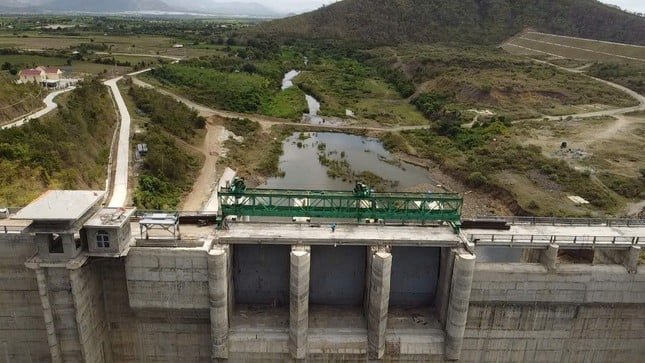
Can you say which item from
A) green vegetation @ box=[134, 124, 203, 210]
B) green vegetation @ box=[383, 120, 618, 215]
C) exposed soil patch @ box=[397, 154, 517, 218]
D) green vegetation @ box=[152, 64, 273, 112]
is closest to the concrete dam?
green vegetation @ box=[134, 124, 203, 210]

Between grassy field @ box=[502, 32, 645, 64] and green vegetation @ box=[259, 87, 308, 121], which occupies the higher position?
grassy field @ box=[502, 32, 645, 64]

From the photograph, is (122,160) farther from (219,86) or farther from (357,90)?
(357,90)

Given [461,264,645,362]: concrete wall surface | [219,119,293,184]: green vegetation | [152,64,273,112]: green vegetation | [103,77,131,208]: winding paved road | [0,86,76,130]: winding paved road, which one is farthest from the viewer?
[152,64,273,112]: green vegetation

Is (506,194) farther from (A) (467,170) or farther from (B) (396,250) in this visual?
(B) (396,250)

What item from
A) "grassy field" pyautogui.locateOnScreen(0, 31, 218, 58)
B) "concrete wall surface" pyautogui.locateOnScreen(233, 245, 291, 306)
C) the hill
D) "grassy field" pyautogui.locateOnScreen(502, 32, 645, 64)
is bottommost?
"concrete wall surface" pyautogui.locateOnScreen(233, 245, 291, 306)

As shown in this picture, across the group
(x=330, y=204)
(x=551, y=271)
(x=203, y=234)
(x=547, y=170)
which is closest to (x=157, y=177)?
(x=203, y=234)

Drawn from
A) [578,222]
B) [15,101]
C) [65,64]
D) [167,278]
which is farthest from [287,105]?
[167,278]

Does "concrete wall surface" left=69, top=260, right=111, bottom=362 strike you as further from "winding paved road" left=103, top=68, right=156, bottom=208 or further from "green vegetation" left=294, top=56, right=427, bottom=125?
"green vegetation" left=294, top=56, right=427, bottom=125
